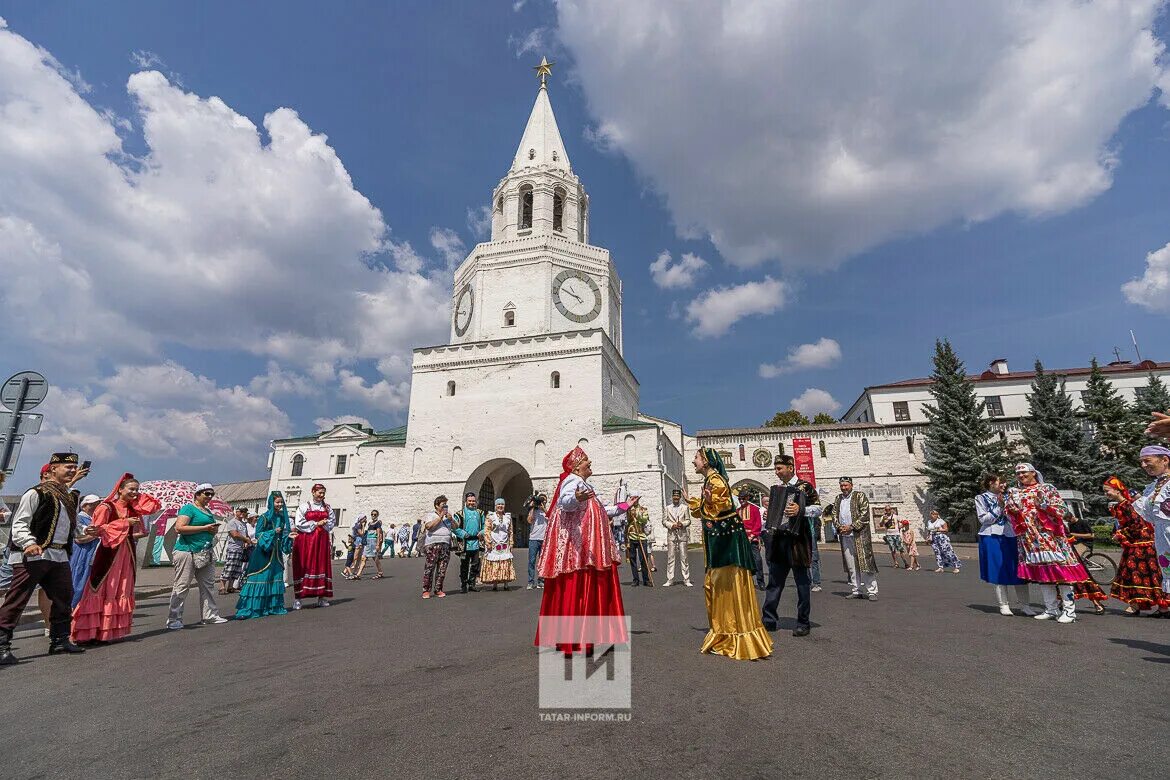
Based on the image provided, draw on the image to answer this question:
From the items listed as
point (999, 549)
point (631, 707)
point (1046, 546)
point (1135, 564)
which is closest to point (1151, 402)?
point (1135, 564)

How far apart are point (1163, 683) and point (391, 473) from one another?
29699 millimetres

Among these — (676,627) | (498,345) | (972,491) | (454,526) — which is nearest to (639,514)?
(454,526)

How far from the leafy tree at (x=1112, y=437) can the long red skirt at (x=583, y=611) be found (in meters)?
33.9

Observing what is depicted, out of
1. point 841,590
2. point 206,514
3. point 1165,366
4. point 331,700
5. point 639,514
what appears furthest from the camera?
point 1165,366

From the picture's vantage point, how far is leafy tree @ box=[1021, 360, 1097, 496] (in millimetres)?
28391

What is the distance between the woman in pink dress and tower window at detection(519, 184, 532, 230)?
95.4 feet

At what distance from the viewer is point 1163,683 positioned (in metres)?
4.11

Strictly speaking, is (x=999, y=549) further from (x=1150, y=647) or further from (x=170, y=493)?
(x=170, y=493)

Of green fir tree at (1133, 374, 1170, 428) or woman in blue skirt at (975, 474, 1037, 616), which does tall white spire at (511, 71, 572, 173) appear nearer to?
woman in blue skirt at (975, 474, 1037, 616)

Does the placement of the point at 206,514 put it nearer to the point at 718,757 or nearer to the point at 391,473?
the point at 718,757

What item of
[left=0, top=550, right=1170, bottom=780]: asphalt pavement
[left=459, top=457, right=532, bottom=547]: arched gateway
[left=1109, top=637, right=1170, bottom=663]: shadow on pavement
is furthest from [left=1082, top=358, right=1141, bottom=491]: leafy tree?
[left=459, top=457, right=532, bottom=547]: arched gateway

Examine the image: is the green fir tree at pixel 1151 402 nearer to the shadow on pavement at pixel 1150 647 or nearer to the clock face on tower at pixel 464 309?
the shadow on pavement at pixel 1150 647

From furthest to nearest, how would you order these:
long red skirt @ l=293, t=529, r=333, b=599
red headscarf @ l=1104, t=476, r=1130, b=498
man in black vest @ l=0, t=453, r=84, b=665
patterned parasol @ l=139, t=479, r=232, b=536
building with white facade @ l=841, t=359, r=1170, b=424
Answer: building with white facade @ l=841, t=359, r=1170, b=424 → patterned parasol @ l=139, t=479, r=232, b=536 → long red skirt @ l=293, t=529, r=333, b=599 → red headscarf @ l=1104, t=476, r=1130, b=498 → man in black vest @ l=0, t=453, r=84, b=665

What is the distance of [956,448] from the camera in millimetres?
30719
